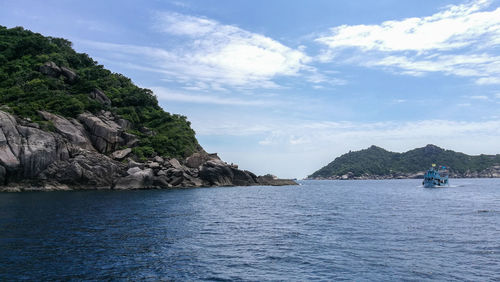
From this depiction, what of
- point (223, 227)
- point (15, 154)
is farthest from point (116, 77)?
point (223, 227)

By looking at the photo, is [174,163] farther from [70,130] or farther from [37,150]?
[37,150]

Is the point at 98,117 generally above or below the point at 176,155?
above

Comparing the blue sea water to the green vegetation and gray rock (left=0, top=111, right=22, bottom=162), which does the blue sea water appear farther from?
the green vegetation

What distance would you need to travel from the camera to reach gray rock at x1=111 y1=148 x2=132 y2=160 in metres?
84.2

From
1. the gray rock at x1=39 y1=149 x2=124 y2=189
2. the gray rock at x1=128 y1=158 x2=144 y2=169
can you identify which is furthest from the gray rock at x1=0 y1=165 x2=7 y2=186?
the gray rock at x1=128 y1=158 x2=144 y2=169

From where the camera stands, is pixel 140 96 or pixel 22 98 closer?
pixel 22 98

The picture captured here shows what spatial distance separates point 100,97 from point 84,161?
33.1m

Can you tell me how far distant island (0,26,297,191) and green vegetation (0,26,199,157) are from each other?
27cm

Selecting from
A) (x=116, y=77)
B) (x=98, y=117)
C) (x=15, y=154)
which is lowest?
(x=15, y=154)

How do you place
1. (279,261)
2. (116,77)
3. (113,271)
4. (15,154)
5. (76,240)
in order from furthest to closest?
1. (116,77)
2. (15,154)
3. (76,240)
4. (279,261)
5. (113,271)

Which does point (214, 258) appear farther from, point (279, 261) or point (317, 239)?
point (317, 239)

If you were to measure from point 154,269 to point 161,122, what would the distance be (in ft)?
333

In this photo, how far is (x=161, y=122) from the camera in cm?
11525

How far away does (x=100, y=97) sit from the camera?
100312mm
